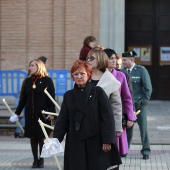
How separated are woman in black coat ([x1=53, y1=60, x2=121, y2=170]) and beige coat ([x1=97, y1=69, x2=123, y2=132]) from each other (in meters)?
0.54

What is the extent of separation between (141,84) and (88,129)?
4381mm

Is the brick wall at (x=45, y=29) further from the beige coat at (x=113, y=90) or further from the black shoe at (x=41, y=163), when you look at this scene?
the beige coat at (x=113, y=90)

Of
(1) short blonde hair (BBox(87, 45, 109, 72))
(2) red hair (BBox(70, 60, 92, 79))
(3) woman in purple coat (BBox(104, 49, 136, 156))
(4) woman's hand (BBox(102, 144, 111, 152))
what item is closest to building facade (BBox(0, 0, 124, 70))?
(3) woman in purple coat (BBox(104, 49, 136, 156))

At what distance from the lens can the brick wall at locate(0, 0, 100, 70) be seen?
762 inches

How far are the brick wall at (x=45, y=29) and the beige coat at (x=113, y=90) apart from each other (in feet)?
39.0

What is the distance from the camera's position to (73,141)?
6.85 meters

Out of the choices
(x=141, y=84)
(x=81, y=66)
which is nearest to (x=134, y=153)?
(x=141, y=84)

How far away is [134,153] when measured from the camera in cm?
1173

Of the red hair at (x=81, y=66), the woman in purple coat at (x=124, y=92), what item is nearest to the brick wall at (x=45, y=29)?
the woman in purple coat at (x=124, y=92)

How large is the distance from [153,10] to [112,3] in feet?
5.15

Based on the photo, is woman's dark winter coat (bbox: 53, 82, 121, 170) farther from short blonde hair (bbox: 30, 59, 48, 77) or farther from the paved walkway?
short blonde hair (bbox: 30, 59, 48, 77)

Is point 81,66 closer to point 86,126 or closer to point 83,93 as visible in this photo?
point 83,93

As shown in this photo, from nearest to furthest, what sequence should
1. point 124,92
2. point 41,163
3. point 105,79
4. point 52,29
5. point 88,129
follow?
point 88,129 → point 105,79 → point 124,92 → point 41,163 → point 52,29

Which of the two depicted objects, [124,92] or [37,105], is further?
[37,105]
